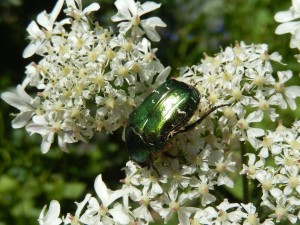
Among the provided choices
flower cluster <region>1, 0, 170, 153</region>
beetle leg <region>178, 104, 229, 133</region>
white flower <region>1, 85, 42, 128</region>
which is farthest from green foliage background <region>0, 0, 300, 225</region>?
beetle leg <region>178, 104, 229, 133</region>

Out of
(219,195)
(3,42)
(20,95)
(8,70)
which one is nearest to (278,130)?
(219,195)

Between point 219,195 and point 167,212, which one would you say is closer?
point 167,212

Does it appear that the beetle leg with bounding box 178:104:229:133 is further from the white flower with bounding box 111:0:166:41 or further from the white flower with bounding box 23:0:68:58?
the white flower with bounding box 23:0:68:58

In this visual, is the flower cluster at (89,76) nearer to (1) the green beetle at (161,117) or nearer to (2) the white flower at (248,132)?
(1) the green beetle at (161,117)

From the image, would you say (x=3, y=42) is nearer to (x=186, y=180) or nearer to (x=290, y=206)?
(x=186, y=180)

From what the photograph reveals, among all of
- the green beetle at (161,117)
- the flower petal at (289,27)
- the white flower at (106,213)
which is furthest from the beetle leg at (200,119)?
the flower petal at (289,27)

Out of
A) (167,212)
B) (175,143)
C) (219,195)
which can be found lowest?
(219,195)
